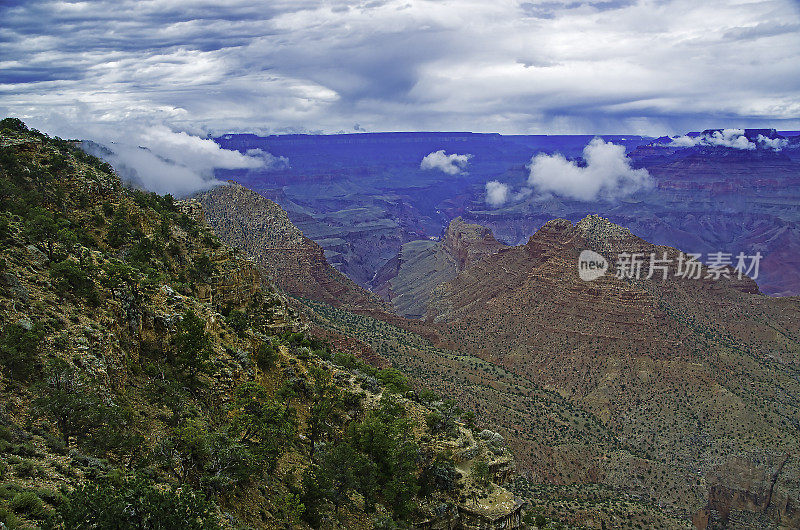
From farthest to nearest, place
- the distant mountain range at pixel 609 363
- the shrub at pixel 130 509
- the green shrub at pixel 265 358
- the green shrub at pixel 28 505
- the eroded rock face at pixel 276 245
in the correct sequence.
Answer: the eroded rock face at pixel 276 245 < the distant mountain range at pixel 609 363 < the green shrub at pixel 265 358 < the green shrub at pixel 28 505 < the shrub at pixel 130 509

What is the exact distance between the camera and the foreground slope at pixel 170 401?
17.1 metres

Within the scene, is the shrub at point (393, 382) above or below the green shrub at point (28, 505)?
below

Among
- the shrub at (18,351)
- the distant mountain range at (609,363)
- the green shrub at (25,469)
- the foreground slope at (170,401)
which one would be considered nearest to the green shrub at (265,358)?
the foreground slope at (170,401)

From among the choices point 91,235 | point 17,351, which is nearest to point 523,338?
point 91,235

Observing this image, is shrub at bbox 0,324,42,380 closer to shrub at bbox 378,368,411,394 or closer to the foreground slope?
the foreground slope

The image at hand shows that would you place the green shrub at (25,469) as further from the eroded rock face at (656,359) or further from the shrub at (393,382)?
the eroded rock face at (656,359)

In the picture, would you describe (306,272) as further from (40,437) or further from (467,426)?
(40,437)

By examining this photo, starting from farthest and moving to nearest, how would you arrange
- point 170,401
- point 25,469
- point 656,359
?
point 656,359 → point 170,401 → point 25,469

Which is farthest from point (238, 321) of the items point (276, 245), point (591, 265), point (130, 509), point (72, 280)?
point (276, 245)

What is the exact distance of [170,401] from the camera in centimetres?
2348

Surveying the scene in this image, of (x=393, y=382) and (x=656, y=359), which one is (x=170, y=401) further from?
(x=656, y=359)

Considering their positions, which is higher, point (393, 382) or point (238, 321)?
point (238, 321)

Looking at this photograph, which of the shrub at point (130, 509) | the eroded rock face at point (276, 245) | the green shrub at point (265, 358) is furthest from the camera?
the eroded rock face at point (276, 245)

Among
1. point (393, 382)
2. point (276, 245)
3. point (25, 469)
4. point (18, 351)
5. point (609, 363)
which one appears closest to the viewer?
point (25, 469)
